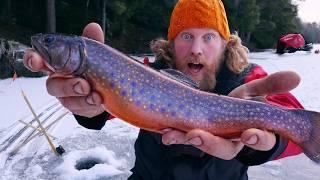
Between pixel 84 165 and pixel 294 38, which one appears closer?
pixel 84 165

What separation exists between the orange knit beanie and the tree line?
16997mm

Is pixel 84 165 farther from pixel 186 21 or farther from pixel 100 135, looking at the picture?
pixel 186 21

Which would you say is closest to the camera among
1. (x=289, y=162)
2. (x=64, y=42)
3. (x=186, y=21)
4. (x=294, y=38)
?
(x=64, y=42)

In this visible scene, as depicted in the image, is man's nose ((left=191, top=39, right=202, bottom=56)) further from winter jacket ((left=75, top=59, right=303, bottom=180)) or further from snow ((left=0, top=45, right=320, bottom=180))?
snow ((left=0, top=45, right=320, bottom=180))

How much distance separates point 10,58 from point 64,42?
37.9ft

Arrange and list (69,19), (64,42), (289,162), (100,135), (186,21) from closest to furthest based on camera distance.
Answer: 1. (64,42)
2. (186,21)
3. (289,162)
4. (100,135)
5. (69,19)

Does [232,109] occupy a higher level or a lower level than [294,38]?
higher

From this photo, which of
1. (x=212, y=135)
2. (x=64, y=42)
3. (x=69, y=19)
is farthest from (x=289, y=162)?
(x=69, y=19)

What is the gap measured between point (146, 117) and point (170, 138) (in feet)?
0.59

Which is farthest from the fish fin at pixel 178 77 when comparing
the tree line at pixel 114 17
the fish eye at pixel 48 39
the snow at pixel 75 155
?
the tree line at pixel 114 17

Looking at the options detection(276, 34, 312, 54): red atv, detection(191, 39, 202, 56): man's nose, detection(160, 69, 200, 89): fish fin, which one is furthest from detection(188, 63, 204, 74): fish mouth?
detection(276, 34, 312, 54): red atv

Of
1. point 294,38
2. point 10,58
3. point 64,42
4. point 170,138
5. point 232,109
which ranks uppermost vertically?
point 64,42

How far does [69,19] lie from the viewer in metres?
21.4

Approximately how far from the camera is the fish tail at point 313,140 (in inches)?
89.4
